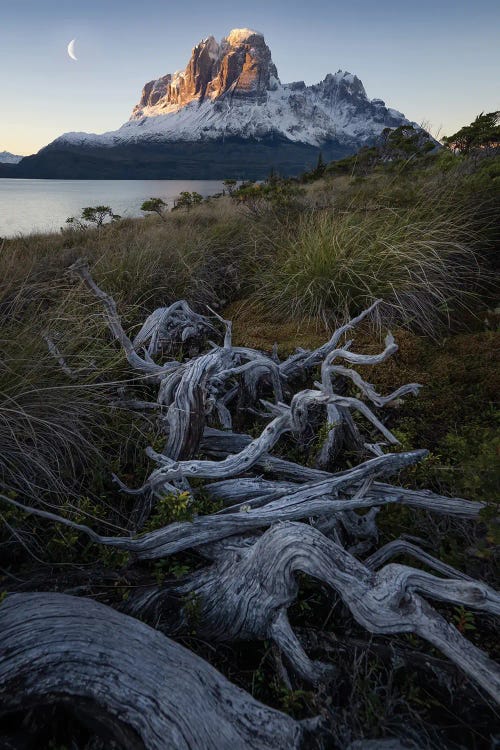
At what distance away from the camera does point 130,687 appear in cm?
126

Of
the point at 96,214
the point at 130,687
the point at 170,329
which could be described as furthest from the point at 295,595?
the point at 96,214

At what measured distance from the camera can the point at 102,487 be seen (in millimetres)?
2424

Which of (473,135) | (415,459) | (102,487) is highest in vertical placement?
(473,135)

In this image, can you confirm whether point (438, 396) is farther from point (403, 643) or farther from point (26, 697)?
point (26, 697)

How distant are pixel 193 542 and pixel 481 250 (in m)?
5.62

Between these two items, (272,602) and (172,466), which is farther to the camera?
(172,466)

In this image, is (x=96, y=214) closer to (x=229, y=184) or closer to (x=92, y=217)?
(x=92, y=217)

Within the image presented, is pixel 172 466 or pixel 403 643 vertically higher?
pixel 172 466

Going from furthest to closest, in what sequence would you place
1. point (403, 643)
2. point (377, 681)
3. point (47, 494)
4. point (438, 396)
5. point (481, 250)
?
1. point (481, 250)
2. point (438, 396)
3. point (47, 494)
4. point (403, 643)
5. point (377, 681)

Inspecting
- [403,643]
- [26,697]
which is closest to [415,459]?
[403,643]

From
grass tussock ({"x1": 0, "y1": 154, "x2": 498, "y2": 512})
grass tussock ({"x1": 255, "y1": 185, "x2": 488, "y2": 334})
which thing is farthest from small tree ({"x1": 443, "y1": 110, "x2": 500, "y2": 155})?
grass tussock ({"x1": 255, "y1": 185, "x2": 488, "y2": 334})

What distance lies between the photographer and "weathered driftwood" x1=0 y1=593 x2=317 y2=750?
1.21m

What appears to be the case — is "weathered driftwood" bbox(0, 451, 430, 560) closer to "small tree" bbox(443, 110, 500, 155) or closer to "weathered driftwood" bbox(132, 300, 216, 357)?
"weathered driftwood" bbox(132, 300, 216, 357)

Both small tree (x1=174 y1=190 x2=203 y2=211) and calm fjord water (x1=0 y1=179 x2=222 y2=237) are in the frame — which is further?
small tree (x1=174 y1=190 x2=203 y2=211)
